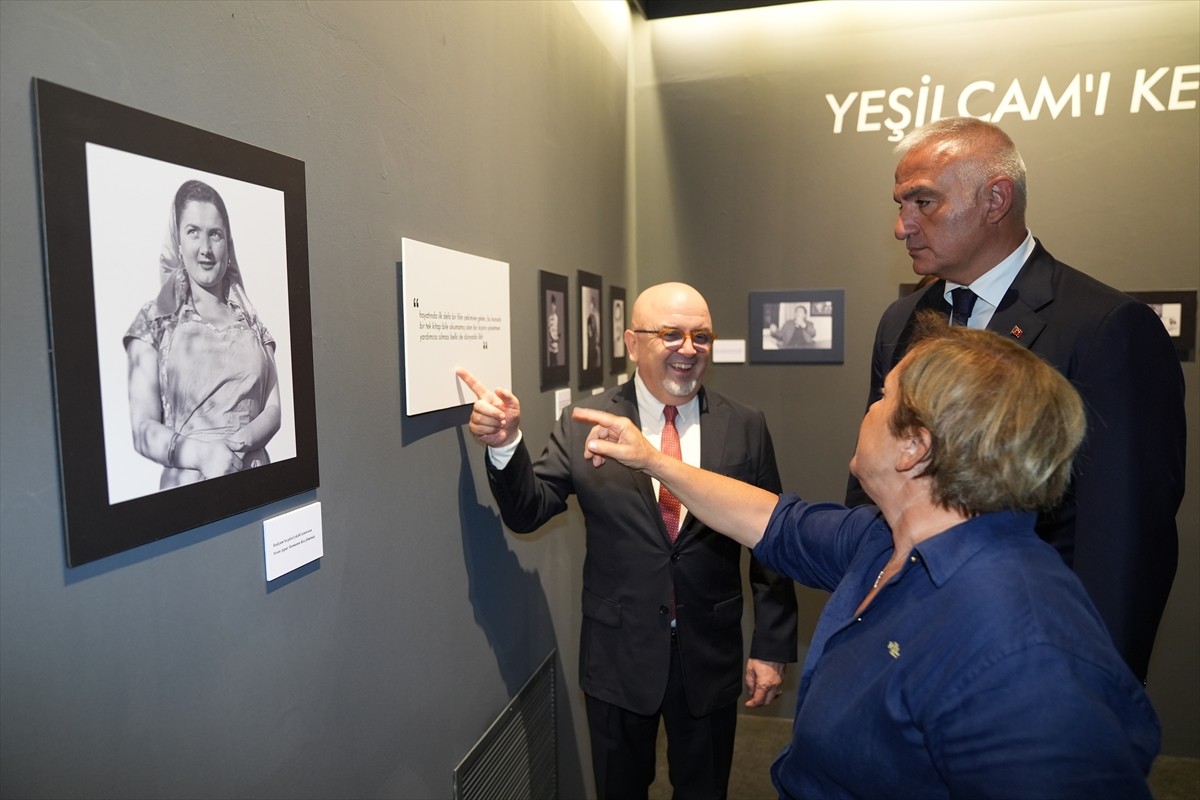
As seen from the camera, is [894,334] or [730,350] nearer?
[894,334]

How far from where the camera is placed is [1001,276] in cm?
182

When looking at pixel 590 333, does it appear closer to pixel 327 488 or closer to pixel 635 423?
pixel 635 423

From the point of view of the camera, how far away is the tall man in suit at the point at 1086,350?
1.53 meters

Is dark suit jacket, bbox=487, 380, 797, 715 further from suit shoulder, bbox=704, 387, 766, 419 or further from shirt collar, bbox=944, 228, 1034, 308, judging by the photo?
shirt collar, bbox=944, 228, 1034, 308

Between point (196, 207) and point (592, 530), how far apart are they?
1.47 meters

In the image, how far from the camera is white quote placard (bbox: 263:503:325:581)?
53.2 inches

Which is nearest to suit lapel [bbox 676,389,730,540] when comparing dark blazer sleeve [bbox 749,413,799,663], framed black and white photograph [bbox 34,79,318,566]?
dark blazer sleeve [bbox 749,413,799,663]

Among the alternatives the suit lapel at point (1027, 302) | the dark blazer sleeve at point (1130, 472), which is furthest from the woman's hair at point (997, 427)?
the suit lapel at point (1027, 302)

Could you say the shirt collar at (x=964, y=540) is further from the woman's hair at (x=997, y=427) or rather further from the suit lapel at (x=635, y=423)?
the suit lapel at (x=635, y=423)

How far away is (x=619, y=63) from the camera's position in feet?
12.0

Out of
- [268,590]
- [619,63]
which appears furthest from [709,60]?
[268,590]

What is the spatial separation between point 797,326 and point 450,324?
2.36 meters

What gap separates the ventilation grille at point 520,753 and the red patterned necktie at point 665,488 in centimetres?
84

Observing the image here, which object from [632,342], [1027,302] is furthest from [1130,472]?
[632,342]
